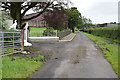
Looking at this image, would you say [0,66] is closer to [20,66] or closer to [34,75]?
[20,66]

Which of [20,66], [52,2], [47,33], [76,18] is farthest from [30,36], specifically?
[76,18]

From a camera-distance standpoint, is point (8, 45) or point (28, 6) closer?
point (8, 45)

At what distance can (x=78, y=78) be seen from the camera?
4887mm

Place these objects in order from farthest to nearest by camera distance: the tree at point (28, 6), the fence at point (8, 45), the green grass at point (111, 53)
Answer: the tree at point (28, 6)
the fence at point (8, 45)
the green grass at point (111, 53)

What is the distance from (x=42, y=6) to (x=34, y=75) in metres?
17.6

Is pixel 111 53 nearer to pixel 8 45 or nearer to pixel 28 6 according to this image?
pixel 8 45

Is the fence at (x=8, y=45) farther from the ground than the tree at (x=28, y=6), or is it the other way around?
the tree at (x=28, y=6)

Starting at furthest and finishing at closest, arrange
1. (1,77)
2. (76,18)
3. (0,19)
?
(76,18), (0,19), (1,77)

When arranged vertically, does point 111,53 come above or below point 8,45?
below

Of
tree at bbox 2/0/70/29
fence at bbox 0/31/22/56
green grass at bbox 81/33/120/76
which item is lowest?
green grass at bbox 81/33/120/76

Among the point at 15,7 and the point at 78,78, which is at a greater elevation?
the point at 15,7

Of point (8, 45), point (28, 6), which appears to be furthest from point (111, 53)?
point (28, 6)

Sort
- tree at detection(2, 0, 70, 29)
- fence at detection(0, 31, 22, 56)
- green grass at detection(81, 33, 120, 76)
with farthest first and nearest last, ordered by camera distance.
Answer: tree at detection(2, 0, 70, 29), fence at detection(0, 31, 22, 56), green grass at detection(81, 33, 120, 76)

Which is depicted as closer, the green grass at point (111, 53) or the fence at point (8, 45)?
the green grass at point (111, 53)
